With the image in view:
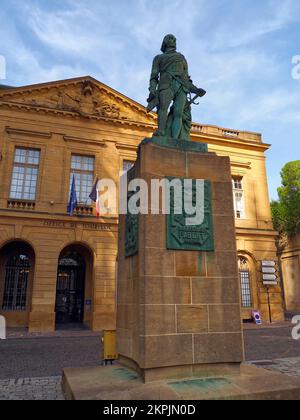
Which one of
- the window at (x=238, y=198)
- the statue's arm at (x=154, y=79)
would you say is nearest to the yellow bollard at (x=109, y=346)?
the statue's arm at (x=154, y=79)

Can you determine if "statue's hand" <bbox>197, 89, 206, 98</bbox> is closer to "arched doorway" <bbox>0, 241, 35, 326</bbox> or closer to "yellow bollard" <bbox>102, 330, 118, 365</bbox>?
"yellow bollard" <bbox>102, 330, 118, 365</bbox>

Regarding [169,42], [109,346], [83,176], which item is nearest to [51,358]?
[109,346]

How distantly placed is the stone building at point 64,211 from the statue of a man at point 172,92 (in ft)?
47.4

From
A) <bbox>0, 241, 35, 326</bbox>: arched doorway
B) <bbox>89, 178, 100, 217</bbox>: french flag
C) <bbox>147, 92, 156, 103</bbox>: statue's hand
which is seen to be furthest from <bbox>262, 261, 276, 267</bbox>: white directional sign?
<bbox>147, 92, 156, 103</bbox>: statue's hand

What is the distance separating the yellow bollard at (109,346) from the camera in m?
6.81

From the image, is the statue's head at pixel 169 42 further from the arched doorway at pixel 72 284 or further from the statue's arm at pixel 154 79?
the arched doorway at pixel 72 284

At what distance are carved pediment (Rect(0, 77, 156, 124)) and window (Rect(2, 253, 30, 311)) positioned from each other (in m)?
9.75

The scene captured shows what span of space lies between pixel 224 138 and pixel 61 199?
1353 cm

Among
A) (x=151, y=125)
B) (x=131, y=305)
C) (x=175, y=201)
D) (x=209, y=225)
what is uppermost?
(x=151, y=125)

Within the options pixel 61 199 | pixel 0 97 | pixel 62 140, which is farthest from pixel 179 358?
pixel 0 97

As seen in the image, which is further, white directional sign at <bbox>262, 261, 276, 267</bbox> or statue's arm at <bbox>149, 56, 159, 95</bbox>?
white directional sign at <bbox>262, 261, 276, 267</bbox>

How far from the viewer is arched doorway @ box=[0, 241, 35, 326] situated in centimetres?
1939
